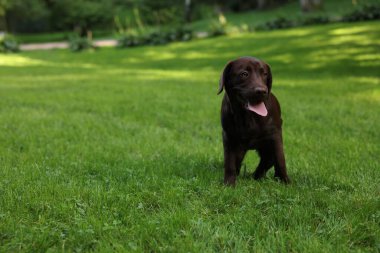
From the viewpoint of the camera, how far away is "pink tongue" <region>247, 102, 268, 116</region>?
3.64 metres

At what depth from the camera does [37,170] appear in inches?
184

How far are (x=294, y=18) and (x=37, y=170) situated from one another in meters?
23.0

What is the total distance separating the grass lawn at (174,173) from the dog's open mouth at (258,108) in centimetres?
73

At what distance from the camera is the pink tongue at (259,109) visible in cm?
364

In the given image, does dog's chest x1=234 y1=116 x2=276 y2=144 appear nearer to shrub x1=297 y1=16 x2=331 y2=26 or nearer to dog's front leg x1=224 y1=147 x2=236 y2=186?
dog's front leg x1=224 y1=147 x2=236 y2=186

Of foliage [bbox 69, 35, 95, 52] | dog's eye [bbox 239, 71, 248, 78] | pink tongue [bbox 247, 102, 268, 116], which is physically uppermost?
dog's eye [bbox 239, 71, 248, 78]

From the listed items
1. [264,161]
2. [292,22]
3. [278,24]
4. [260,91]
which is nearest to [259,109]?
[260,91]

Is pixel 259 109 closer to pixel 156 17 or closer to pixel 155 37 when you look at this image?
pixel 155 37

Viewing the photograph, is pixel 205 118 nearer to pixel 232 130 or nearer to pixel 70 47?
pixel 232 130

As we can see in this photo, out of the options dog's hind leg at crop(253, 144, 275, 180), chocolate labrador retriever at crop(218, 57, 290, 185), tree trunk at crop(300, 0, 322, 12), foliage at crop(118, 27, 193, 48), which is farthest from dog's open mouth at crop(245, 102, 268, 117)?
tree trunk at crop(300, 0, 322, 12)

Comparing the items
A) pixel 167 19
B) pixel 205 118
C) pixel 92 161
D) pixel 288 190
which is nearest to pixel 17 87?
pixel 205 118

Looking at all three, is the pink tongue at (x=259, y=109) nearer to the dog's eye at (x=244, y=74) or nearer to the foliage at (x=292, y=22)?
the dog's eye at (x=244, y=74)

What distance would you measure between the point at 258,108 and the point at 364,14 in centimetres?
2163

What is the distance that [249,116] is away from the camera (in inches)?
153
